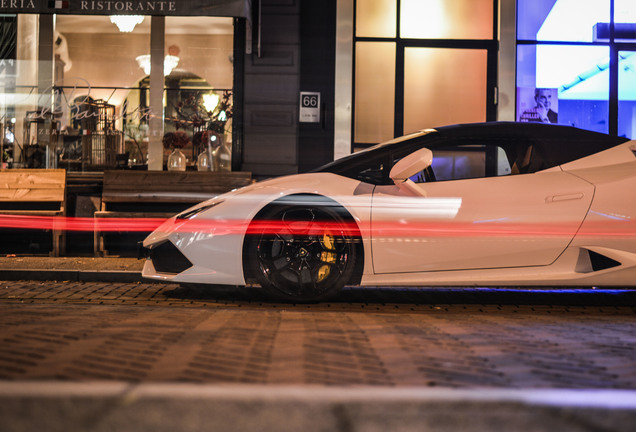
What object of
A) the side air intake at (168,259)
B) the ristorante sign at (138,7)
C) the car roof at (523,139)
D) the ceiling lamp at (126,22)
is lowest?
the side air intake at (168,259)

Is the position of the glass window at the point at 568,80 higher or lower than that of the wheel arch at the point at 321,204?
higher

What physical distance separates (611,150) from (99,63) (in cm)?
879

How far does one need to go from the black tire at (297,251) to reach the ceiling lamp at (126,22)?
705 cm

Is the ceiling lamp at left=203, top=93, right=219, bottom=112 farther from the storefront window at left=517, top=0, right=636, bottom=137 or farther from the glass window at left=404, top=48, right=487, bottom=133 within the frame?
the storefront window at left=517, top=0, right=636, bottom=137

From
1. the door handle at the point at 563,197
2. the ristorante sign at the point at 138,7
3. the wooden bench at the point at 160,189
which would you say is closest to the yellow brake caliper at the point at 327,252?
the door handle at the point at 563,197

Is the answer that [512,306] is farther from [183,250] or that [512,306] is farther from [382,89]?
[382,89]

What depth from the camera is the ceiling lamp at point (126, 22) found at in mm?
11023

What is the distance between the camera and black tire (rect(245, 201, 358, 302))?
5.10m

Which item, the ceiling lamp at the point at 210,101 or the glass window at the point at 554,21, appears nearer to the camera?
the glass window at the point at 554,21

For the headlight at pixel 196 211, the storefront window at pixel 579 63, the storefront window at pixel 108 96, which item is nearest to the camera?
the headlight at pixel 196 211

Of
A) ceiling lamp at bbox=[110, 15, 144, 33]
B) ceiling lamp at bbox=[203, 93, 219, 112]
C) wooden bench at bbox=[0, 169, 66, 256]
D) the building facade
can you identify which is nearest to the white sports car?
wooden bench at bbox=[0, 169, 66, 256]

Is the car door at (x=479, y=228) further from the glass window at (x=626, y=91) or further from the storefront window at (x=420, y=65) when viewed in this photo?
the glass window at (x=626, y=91)

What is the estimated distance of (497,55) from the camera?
1076 cm

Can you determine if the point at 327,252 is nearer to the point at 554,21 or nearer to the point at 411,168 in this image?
the point at 411,168
